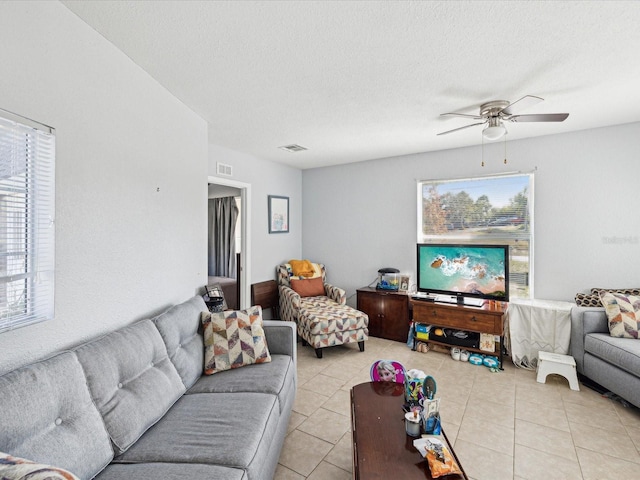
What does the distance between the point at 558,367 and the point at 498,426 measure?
43.1 inches

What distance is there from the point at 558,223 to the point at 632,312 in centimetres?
112

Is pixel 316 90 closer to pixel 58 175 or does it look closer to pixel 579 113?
pixel 58 175

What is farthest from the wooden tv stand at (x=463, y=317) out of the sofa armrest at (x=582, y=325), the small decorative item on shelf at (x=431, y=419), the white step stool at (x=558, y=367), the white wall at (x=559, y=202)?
the small decorative item on shelf at (x=431, y=419)

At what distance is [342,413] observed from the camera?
2.45m

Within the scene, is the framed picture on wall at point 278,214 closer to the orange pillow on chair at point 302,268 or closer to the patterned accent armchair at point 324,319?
the orange pillow on chair at point 302,268

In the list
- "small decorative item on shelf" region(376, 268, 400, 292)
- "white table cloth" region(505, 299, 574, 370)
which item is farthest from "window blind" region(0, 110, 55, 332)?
"white table cloth" region(505, 299, 574, 370)

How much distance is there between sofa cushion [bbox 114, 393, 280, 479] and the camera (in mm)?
→ 1343

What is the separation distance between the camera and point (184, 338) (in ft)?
7.00

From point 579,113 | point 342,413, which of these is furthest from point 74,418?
point 579,113

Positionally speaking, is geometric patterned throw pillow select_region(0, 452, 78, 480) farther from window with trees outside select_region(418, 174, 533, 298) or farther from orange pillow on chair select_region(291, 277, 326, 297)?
window with trees outside select_region(418, 174, 533, 298)

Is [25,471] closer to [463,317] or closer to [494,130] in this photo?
[494,130]

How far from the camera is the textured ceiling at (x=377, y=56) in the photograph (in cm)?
159

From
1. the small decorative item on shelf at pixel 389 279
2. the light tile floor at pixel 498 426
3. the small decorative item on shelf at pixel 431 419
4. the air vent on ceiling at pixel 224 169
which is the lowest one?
the light tile floor at pixel 498 426

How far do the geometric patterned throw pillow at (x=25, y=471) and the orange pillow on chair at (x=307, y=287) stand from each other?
137 inches
